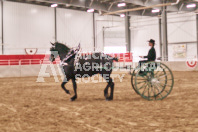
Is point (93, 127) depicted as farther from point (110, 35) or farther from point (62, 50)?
point (110, 35)

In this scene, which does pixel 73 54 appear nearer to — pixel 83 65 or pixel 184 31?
pixel 83 65

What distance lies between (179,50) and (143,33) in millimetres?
5908

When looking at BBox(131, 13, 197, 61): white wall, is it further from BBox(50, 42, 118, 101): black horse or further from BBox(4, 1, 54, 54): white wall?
BBox(50, 42, 118, 101): black horse

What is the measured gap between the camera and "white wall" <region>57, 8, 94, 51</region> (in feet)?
100

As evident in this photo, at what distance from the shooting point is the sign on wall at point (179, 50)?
3469cm

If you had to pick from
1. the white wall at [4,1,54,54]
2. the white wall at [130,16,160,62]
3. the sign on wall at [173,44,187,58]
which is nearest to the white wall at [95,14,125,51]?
the white wall at [130,16,160,62]

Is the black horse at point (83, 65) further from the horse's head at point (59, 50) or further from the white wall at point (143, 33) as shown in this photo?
the white wall at point (143, 33)

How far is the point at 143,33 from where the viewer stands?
37812mm

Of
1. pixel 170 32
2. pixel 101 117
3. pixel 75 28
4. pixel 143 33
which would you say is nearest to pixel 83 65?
pixel 101 117

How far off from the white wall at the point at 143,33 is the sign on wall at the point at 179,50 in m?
2.32

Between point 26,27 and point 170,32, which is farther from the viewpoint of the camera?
point 170,32

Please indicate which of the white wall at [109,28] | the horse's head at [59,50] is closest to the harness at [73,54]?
the horse's head at [59,50]

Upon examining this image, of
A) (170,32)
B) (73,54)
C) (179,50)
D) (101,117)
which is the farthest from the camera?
(170,32)

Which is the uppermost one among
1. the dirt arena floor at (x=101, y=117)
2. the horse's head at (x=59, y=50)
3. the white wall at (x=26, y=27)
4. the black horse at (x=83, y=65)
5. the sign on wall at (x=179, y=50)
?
the white wall at (x=26, y=27)
